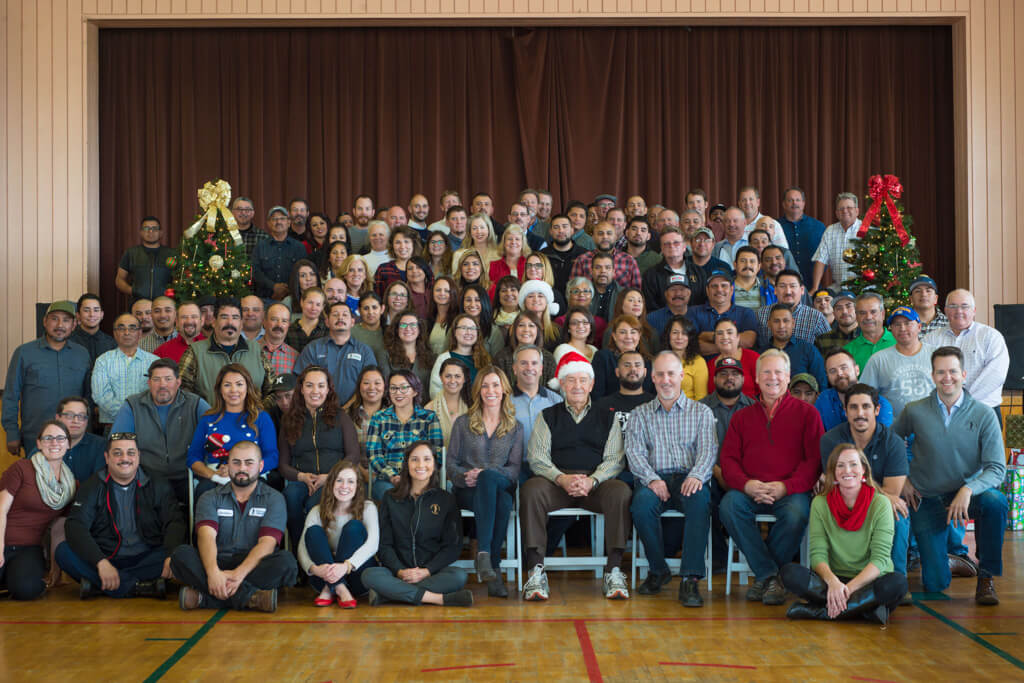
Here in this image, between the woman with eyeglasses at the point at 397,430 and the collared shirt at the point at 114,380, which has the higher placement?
the collared shirt at the point at 114,380

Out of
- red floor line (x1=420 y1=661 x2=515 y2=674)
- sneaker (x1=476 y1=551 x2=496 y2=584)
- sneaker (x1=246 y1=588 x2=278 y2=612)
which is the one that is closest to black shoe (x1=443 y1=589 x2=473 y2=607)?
sneaker (x1=476 y1=551 x2=496 y2=584)

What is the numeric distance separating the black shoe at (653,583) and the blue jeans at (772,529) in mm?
427

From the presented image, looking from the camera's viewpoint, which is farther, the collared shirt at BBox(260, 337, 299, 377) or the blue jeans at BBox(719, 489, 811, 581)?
the collared shirt at BBox(260, 337, 299, 377)

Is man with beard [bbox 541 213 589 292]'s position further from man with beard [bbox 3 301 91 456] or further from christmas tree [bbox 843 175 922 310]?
man with beard [bbox 3 301 91 456]

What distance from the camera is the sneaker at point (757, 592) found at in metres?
5.48

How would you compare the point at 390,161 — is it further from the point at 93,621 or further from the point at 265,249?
the point at 93,621

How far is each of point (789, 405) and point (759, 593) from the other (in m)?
1.00

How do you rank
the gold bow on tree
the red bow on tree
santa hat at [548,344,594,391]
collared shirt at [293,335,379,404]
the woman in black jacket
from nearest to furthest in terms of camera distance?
the woman in black jacket < santa hat at [548,344,594,391] < collared shirt at [293,335,379,404] < the red bow on tree < the gold bow on tree

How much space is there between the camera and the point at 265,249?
9094mm

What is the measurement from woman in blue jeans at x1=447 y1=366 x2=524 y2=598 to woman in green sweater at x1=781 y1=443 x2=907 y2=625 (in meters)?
1.53

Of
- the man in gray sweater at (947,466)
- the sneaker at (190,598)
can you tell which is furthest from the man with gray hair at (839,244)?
the sneaker at (190,598)

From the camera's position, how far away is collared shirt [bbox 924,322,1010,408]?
21.1ft

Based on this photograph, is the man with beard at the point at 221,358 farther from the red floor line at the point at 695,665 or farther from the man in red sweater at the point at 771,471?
the red floor line at the point at 695,665

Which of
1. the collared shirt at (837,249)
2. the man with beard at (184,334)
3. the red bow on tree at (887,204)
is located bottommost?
the man with beard at (184,334)
